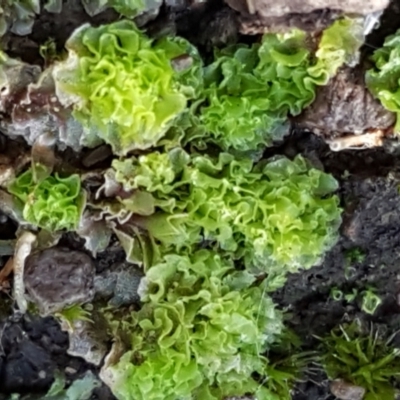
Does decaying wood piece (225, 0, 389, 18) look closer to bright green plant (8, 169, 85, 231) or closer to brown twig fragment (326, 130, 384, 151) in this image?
brown twig fragment (326, 130, 384, 151)

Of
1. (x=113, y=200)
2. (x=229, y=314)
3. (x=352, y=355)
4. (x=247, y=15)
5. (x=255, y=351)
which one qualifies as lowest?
(x=352, y=355)

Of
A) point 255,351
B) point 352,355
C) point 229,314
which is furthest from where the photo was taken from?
point 352,355

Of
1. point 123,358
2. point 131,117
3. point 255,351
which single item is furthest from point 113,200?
point 255,351

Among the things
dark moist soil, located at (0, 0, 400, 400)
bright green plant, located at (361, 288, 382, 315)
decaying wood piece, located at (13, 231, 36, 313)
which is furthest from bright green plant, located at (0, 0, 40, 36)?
bright green plant, located at (361, 288, 382, 315)

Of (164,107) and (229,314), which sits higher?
(164,107)

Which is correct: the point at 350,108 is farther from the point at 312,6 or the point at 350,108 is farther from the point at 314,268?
the point at 314,268

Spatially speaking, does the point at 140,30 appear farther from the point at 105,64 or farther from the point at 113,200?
the point at 113,200
